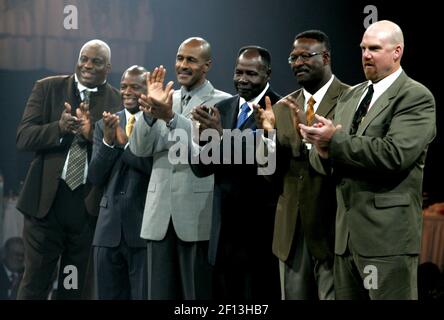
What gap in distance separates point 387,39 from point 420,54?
4.56 feet

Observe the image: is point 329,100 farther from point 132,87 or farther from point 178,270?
point 132,87

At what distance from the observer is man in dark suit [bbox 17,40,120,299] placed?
4.73m

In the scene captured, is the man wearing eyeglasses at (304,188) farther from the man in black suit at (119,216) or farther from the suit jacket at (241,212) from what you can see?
the man in black suit at (119,216)

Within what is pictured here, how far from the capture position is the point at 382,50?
339 cm

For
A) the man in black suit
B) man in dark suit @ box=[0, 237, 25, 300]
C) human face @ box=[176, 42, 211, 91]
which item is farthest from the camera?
man in dark suit @ box=[0, 237, 25, 300]

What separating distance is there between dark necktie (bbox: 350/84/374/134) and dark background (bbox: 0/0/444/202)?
1.23 m

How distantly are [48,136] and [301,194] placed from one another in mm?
1736

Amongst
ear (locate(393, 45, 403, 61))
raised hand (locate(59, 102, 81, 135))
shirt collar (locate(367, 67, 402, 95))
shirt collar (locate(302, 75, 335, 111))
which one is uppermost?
ear (locate(393, 45, 403, 61))

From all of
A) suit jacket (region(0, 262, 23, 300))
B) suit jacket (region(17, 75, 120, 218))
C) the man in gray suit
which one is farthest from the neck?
suit jacket (region(0, 262, 23, 300))

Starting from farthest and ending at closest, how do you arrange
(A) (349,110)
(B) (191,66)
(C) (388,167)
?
(B) (191,66)
(A) (349,110)
(C) (388,167)

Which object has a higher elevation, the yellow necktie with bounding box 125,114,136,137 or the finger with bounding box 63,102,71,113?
the finger with bounding box 63,102,71,113

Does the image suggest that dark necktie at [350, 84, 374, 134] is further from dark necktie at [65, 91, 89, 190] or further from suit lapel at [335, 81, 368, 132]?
dark necktie at [65, 91, 89, 190]

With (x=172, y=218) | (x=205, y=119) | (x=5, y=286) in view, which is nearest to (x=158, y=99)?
(x=205, y=119)
